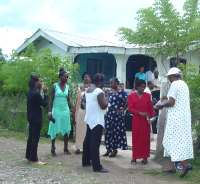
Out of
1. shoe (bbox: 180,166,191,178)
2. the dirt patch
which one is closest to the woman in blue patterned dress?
the dirt patch

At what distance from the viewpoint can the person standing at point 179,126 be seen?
9625mm

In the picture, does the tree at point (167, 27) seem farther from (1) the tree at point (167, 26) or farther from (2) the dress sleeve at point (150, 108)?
(2) the dress sleeve at point (150, 108)

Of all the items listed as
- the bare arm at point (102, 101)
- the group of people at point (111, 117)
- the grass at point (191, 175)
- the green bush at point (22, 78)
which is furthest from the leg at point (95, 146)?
the green bush at point (22, 78)

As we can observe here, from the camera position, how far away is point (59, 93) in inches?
472

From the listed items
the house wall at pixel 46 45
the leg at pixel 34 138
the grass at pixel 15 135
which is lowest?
the grass at pixel 15 135

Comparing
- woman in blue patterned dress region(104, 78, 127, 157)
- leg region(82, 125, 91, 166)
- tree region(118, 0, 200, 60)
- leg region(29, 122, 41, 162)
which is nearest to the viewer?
leg region(82, 125, 91, 166)

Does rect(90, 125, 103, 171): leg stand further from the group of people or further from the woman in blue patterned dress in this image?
the woman in blue patterned dress

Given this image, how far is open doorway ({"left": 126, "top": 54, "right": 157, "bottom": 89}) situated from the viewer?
23.4 meters

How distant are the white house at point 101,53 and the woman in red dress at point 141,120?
8664 mm

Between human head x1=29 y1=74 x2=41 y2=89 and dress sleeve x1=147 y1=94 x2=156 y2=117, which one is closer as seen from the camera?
human head x1=29 y1=74 x2=41 y2=89

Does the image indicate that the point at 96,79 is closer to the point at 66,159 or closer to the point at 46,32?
the point at 66,159

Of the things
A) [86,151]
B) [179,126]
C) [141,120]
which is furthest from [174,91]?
[86,151]

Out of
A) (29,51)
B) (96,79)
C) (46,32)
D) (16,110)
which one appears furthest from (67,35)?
(96,79)

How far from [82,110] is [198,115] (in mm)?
2729
